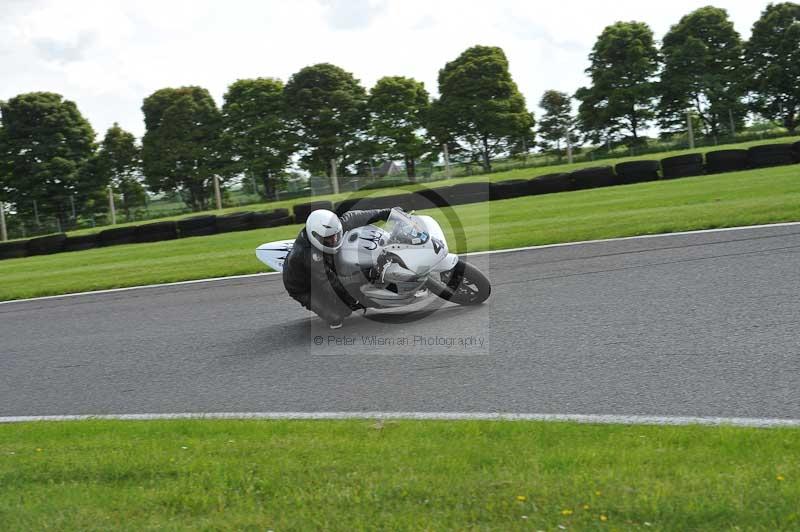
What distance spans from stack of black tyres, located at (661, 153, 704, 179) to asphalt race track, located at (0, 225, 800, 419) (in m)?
11.2

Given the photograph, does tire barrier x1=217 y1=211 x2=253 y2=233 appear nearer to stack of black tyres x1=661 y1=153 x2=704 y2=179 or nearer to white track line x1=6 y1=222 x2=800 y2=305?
white track line x1=6 y1=222 x2=800 y2=305

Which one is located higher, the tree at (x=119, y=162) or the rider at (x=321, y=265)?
the tree at (x=119, y=162)

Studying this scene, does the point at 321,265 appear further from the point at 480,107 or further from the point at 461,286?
the point at 480,107

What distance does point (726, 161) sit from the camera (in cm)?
2109

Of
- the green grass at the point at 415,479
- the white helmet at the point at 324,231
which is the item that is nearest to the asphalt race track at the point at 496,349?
the green grass at the point at 415,479

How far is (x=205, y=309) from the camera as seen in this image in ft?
32.3

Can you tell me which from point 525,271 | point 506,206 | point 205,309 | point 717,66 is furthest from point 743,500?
point 717,66

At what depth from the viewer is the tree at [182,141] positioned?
4653 centimetres

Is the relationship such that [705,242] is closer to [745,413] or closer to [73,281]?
[745,413]

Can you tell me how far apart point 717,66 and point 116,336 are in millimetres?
42977

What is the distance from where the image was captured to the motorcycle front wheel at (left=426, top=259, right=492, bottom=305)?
8.09 meters

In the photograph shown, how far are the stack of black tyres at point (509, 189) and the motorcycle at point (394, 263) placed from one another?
555 inches

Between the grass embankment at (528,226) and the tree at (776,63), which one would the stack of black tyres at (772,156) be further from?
the tree at (776,63)

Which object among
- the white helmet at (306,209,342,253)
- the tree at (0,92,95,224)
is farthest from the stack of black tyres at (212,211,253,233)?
the tree at (0,92,95,224)
